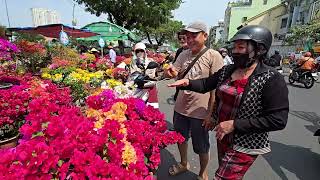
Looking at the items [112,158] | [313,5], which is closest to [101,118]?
[112,158]

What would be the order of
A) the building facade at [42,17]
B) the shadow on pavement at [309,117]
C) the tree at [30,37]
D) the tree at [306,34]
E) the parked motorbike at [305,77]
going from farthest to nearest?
the building facade at [42,17]
the tree at [306,34]
the parked motorbike at [305,77]
the tree at [30,37]
the shadow on pavement at [309,117]

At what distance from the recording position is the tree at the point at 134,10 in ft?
77.9

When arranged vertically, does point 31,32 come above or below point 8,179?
above

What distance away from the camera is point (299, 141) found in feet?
17.8

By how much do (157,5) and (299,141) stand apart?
2101 centimetres

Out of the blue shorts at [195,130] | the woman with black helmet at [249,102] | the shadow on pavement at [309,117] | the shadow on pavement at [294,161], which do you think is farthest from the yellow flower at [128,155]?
the shadow on pavement at [309,117]

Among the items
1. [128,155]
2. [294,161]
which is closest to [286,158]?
[294,161]

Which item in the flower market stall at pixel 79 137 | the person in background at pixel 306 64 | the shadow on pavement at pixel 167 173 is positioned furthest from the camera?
the person in background at pixel 306 64

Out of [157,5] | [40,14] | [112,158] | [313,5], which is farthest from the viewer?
[40,14]

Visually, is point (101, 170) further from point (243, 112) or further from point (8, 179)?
point (243, 112)

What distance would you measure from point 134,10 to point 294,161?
2141 cm

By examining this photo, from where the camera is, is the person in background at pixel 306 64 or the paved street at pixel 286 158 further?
the person in background at pixel 306 64

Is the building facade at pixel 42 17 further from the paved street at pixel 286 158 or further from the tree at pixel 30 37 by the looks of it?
the paved street at pixel 286 158

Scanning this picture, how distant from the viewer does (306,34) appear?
26703mm
